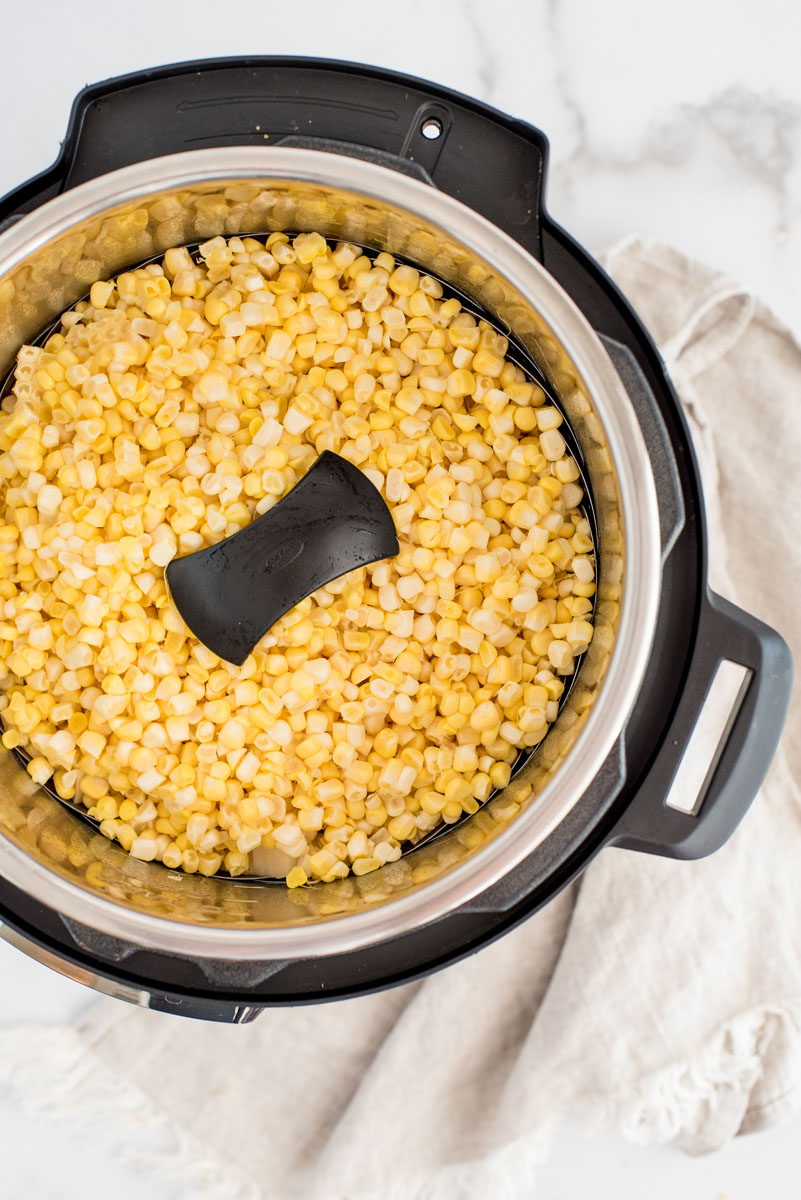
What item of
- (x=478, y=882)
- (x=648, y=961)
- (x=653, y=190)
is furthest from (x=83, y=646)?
(x=653, y=190)

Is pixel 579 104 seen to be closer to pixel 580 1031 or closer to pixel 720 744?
pixel 720 744

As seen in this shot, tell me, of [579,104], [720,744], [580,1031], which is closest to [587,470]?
[720,744]

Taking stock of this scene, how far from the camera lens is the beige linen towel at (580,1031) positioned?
151cm

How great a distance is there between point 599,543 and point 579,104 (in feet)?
2.61

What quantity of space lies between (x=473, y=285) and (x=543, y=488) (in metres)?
0.27

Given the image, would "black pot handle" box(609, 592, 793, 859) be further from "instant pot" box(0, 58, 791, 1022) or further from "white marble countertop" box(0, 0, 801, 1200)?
"white marble countertop" box(0, 0, 801, 1200)

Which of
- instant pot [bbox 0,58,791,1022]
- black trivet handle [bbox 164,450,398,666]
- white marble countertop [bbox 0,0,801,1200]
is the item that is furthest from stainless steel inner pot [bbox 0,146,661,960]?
white marble countertop [bbox 0,0,801,1200]

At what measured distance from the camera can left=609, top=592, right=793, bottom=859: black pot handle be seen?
1.14 metres

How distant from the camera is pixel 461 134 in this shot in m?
1.18

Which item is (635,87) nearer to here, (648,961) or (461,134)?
(461,134)

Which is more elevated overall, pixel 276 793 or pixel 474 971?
pixel 276 793

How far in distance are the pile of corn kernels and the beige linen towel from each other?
0.38 metres

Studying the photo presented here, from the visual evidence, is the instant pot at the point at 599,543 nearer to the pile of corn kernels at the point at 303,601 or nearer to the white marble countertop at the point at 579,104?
the pile of corn kernels at the point at 303,601

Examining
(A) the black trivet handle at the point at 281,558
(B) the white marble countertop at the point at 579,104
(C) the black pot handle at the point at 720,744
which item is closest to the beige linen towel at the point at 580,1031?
(B) the white marble countertop at the point at 579,104
